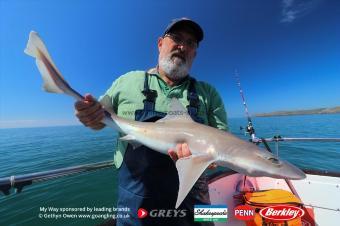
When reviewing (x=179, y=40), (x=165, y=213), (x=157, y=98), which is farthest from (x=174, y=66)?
(x=165, y=213)

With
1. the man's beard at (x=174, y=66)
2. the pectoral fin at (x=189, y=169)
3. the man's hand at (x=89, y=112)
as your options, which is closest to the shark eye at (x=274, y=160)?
the pectoral fin at (x=189, y=169)

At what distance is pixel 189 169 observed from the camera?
2.12 meters

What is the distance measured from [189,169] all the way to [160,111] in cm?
97

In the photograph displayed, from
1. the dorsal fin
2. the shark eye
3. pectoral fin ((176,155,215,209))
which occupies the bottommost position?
pectoral fin ((176,155,215,209))

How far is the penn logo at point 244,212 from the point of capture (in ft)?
14.0

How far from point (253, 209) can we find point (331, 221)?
70.6 inches

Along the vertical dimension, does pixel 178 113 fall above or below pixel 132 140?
above

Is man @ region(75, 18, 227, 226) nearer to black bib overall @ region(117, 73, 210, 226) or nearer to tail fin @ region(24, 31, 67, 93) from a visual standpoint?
black bib overall @ region(117, 73, 210, 226)

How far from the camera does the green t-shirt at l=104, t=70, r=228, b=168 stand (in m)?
2.76

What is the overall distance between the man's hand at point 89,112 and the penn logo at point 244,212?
3740 millimetres

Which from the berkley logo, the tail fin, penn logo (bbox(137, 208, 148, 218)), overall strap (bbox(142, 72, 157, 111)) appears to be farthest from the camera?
the berkley logo

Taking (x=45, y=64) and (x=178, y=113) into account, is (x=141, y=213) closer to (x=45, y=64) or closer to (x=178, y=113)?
(x=178, y=113)

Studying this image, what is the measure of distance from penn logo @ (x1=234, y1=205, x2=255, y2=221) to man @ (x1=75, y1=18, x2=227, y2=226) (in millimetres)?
2067

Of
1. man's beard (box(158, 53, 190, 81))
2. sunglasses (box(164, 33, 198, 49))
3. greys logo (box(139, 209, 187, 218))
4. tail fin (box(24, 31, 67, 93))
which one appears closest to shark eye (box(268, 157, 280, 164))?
greys logo (box(139, 209, 187, 218))
